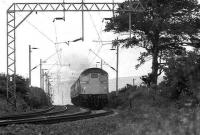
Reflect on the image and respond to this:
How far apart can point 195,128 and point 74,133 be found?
8148 mm

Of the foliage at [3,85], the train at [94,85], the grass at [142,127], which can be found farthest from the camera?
the foliage at [3,85]

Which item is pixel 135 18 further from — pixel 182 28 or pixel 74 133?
pixel 74 133

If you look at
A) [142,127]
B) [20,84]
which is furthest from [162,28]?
[142,127]

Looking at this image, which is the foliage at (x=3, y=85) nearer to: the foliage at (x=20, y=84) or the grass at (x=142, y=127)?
the foliage at (x=20, y=84)

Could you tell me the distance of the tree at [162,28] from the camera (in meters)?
42.8

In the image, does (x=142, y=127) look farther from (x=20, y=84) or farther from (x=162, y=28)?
(x=20, y=84)

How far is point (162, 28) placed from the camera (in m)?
42.1

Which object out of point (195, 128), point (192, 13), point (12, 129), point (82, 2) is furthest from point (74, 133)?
point (192, 13)

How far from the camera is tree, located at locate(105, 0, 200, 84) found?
42750mm

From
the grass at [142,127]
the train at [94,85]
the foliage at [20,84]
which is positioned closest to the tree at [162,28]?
the train at [94,85]

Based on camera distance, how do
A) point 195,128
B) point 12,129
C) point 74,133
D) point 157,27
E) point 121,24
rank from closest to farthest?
point 195,128
point 74,133
point 12,129
point 157,27
point 121,24

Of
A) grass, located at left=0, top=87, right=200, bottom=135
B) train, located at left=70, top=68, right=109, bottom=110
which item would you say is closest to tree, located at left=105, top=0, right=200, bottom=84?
train, located at left=70, top=68, right=109, bottom=110

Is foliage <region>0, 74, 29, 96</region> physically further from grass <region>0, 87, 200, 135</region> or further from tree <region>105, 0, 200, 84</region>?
grass <region>0, 87, 200, 135</region>

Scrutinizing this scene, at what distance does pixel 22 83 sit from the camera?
46.1 metres
